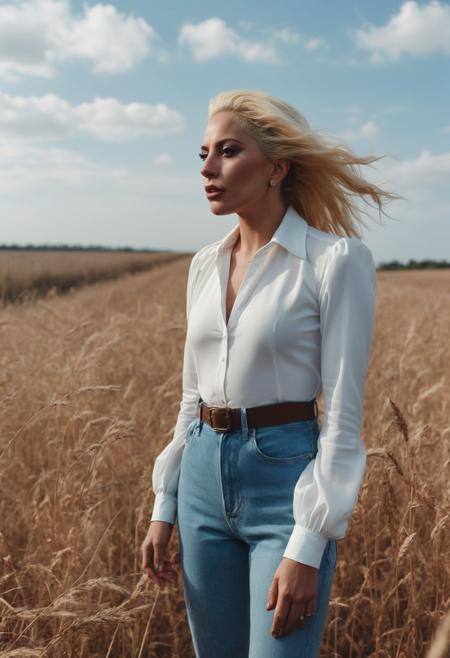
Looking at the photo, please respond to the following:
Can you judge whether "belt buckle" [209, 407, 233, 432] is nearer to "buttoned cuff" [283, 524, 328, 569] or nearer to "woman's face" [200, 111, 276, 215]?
"buttoned cuff" [283, 524, 328, 569]

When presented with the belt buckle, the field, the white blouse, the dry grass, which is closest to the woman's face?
the white blouse

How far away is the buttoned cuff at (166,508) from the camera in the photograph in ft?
5.90

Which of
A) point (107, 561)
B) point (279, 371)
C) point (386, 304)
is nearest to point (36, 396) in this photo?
Result: point (107, 561)

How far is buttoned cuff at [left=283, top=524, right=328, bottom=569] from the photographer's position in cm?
135

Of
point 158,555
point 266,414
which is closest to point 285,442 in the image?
point 266,414

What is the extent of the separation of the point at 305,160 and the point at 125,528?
2.02m

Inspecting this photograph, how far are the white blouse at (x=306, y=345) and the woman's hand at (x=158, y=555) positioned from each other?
1.35ft

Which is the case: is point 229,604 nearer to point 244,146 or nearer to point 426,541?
point 244,146

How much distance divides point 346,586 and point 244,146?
201 cm

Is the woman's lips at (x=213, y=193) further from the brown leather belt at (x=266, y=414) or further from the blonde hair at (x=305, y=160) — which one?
the brown leather belt at (x=266, y=414)

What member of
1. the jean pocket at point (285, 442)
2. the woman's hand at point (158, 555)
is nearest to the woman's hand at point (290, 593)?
the jean pocket at point (285, 442)

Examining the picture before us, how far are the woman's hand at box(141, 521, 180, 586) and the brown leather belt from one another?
412 millimetres

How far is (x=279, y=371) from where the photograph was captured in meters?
1.51

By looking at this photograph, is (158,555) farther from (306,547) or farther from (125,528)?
(125,528)
